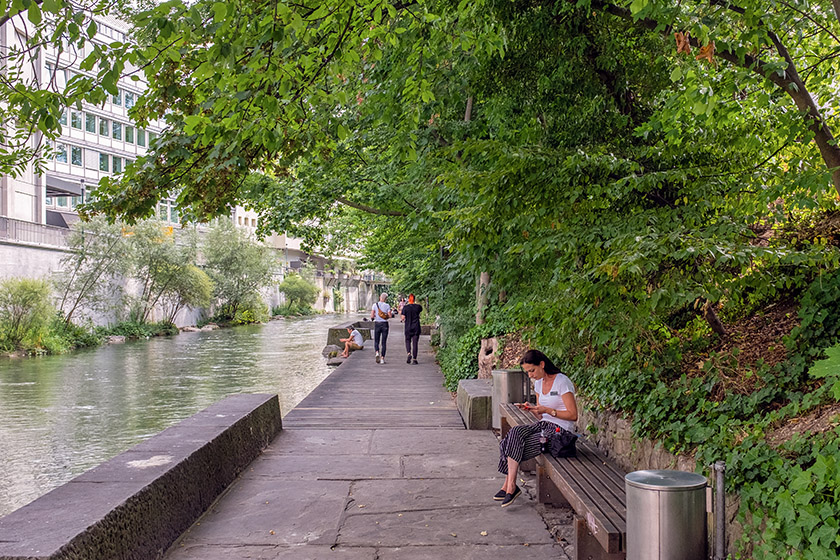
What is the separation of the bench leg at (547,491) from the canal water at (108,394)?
6.55 metres

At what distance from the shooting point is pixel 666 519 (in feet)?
11.7

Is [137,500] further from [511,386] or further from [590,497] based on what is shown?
[511,386]

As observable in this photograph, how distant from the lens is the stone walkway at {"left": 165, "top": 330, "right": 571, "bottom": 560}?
15.5ft

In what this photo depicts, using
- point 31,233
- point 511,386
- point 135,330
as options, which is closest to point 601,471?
point 511,386

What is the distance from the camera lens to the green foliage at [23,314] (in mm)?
29094

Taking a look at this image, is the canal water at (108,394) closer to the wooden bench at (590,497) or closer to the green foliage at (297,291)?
the wooden bench at (590,497)

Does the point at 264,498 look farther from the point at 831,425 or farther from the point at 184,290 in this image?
the point at 184,290

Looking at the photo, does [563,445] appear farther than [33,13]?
Yes

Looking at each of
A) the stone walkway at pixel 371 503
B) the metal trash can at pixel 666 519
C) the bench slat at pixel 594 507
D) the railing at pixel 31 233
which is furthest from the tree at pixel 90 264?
the metal trash can at pixel 666 519

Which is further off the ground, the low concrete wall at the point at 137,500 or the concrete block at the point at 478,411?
the low concrete wall at the point at 137,500

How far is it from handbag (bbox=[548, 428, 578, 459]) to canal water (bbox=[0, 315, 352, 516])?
6836 millimetres

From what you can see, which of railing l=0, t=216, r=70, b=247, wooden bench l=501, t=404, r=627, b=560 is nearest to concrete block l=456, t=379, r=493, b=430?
wooden bench l=501, t=404, r=627, b=560

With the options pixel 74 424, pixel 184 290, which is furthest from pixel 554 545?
pixel 184 290

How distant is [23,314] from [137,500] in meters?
29.4
